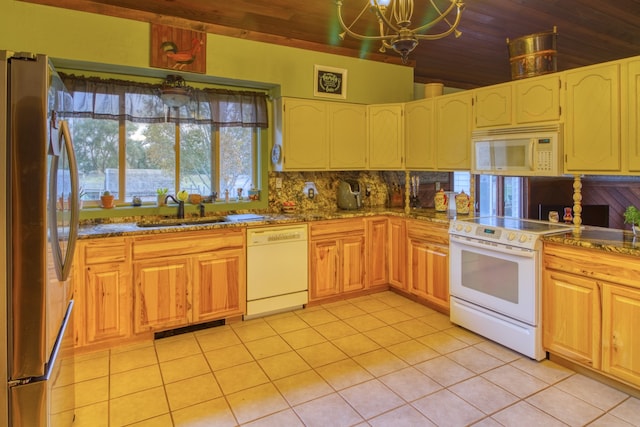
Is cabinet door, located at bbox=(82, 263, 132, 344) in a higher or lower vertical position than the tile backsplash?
lower

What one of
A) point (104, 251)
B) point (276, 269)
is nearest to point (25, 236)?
point (104, 251)

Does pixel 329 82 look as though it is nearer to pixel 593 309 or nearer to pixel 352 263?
pixel 352 263

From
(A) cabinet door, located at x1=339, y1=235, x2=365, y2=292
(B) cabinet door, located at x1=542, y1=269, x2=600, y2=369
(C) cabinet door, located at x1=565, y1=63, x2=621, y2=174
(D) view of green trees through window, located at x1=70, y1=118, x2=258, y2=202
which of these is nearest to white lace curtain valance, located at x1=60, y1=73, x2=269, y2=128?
(D) view of green trees through window, located at x1=70, y1=118, x2=258, y2=202

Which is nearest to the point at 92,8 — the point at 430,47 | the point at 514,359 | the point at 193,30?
the point at 193,30

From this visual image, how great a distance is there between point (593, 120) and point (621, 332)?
56.1 inches

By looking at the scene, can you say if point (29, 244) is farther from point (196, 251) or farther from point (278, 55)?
point (278, 55)

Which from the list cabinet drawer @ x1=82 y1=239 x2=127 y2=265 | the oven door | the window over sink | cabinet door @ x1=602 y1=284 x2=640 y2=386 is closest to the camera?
cabinet door @ x1=602 y1=284 x2=640 y2=386

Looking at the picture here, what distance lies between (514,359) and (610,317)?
2.34 feet

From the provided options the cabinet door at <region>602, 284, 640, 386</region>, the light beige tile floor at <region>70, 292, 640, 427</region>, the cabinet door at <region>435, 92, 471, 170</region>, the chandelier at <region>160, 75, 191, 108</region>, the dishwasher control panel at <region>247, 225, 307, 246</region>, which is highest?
the chandelier at <region>160, 75, 191, 108</region>

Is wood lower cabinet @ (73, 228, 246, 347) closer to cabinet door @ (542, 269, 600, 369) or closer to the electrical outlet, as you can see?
the electrical outlet

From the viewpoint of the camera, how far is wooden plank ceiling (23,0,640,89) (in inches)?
133

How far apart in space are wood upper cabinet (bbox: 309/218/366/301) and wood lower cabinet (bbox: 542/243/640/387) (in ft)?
5.96

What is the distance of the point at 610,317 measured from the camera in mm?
2445

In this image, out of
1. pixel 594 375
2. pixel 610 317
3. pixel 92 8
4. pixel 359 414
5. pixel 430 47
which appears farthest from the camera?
pixel 430 47
